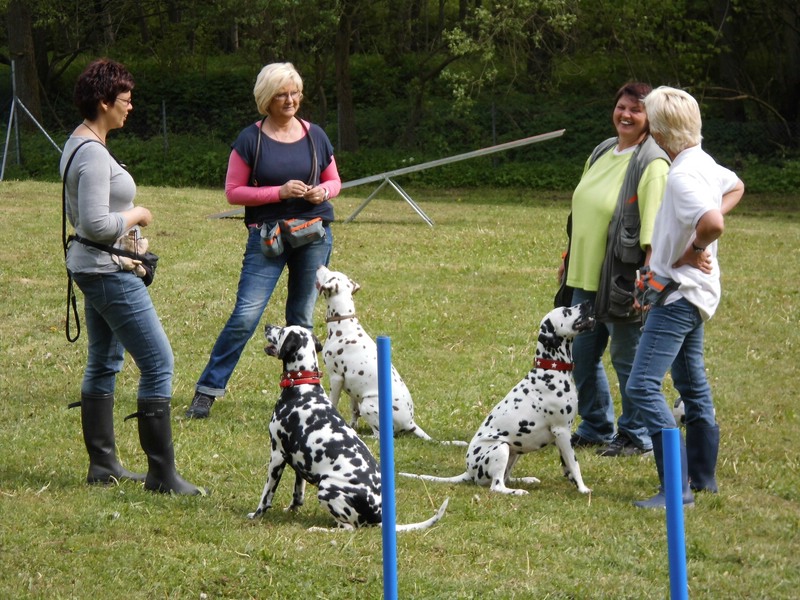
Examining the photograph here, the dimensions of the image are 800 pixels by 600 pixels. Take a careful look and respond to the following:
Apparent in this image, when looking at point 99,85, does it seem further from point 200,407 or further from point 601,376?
point 601,376

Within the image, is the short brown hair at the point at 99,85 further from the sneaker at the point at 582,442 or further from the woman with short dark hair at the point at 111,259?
→ the sneaker at the point at 582,442

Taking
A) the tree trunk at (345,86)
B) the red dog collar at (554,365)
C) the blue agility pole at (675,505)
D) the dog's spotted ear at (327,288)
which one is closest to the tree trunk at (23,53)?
the tree trunk at (345,86)

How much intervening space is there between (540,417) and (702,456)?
2.93 ft

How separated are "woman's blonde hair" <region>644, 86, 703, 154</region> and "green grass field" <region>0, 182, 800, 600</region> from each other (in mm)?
1911

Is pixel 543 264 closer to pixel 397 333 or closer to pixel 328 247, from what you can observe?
pixel 397 333

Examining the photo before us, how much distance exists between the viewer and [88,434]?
6.13m

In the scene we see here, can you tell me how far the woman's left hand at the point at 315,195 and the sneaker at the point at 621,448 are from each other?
2.46 meters

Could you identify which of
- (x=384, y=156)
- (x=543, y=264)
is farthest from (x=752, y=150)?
(x=543, y=264)

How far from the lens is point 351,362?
7305 millimetres

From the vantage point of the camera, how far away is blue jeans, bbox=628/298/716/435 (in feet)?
18.7

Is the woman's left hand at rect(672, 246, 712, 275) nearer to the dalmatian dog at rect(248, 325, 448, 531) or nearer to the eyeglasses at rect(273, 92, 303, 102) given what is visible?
the dalmatian dog at rect(248, 325, 448, 531)

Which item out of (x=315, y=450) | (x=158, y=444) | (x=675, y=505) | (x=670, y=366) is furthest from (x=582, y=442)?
(x=675, y=505)

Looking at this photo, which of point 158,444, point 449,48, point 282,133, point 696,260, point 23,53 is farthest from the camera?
point 449,48

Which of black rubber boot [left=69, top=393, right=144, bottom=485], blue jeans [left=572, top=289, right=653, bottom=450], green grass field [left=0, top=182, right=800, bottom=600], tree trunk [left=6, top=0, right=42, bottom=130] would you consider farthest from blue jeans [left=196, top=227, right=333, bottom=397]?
tree trunk [left=6, top=0, right=42, bottom=130]
